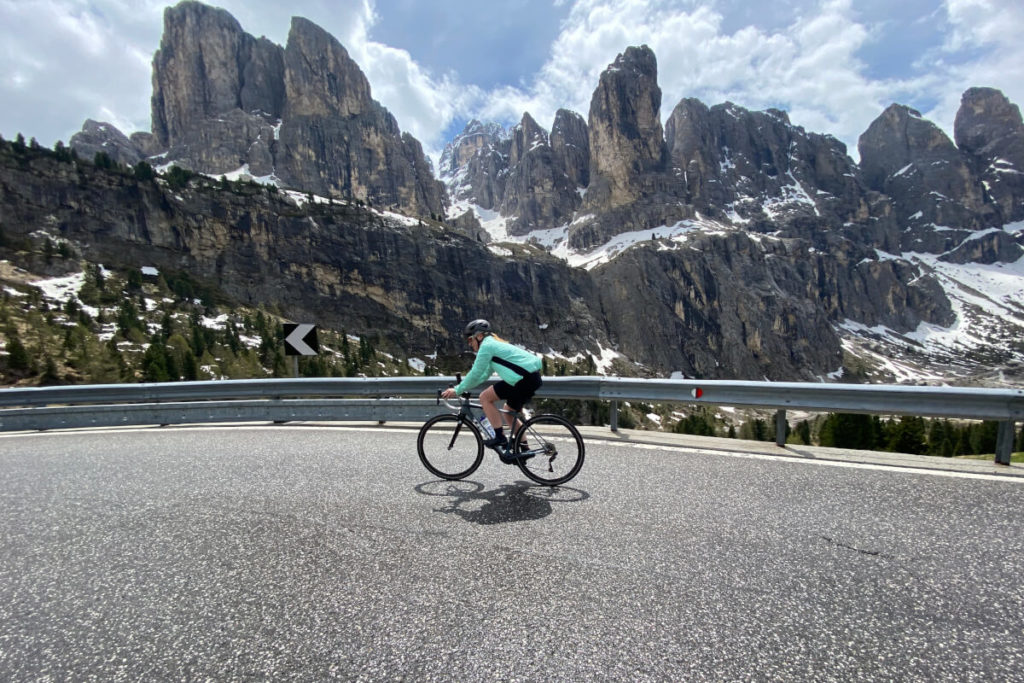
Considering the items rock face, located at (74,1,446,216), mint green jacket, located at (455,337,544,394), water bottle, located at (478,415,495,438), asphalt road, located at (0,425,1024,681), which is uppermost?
rock face, located at (74,1,446,216)

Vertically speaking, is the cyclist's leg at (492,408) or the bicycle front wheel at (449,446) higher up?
the cyclist's leg at (492,408)

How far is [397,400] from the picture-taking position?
10523mm

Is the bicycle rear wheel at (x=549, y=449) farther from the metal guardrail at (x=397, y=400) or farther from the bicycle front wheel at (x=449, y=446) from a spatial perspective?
the metal guardrail at (x=397, y=400)

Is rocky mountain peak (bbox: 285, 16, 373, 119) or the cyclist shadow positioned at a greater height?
rocky mountain peak (bbox: 285, 16, 373, 119)

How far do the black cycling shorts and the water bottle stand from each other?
0.40m

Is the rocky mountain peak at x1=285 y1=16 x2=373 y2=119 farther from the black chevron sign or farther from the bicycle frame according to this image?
the bicycle frame

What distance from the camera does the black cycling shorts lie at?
242 inches

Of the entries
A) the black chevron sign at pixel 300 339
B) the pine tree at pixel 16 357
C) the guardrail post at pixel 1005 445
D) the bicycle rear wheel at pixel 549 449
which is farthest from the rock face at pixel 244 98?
the guardrail post at pixel 1005 445

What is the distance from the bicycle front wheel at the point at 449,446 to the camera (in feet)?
21.1

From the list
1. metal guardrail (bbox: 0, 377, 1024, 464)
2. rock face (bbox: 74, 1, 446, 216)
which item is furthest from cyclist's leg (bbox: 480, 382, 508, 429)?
rock face (bbox: 74, 1, 446, 216)

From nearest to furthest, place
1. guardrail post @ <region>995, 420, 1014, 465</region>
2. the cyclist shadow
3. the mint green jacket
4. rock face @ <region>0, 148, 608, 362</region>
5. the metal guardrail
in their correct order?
the cyclist shadow, the mint green jacket, guardrail post @ <region>995, 420, 1014, 465</region>, the metal guardrail, rock face @ <region>0, 148, 608, 362</region>

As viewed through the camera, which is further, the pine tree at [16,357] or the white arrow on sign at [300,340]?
the pine tree at [16,357]

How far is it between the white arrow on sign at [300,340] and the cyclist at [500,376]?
7148 millimetres

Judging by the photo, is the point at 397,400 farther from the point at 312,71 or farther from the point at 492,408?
the point at 312,71
